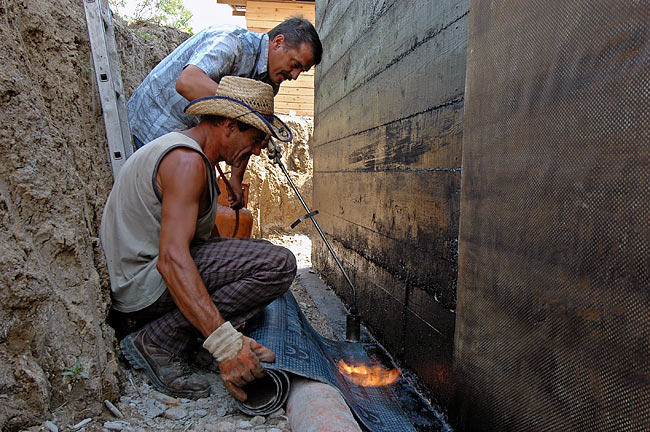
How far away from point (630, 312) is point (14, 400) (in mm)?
1529

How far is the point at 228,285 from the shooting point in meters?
2.12

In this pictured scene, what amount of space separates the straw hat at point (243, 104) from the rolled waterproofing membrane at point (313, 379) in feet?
3.00

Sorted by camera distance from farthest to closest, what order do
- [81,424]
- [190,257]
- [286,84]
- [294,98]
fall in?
[294,98], [286,84], [190,257], [81,424]

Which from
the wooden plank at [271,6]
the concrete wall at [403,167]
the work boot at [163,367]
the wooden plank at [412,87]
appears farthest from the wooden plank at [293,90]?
the work boot at [163,367]

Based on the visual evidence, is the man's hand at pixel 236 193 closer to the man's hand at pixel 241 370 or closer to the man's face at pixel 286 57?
the man's face at pixel 286 57

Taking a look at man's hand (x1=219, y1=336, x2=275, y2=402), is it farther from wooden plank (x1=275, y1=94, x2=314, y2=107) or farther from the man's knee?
wooden plank (x1=275, y1=94, x2=314, y2=107)

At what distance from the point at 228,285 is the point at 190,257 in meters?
0.39

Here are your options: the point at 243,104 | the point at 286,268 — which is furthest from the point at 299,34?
the point at 286,268

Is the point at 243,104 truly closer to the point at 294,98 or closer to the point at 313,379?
the point at 313,379

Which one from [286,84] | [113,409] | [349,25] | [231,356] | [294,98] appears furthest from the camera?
[294,98]

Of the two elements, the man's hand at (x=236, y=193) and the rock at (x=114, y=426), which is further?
the man's hand at (x=236, y=193)

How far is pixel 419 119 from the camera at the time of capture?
2.46 meters

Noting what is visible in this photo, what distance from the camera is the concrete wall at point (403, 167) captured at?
214cm

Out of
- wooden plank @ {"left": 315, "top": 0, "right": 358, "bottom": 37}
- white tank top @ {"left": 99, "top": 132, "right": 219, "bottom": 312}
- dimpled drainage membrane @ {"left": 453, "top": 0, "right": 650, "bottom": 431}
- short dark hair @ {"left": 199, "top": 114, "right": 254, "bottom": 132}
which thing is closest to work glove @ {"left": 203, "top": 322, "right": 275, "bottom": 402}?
white tank top @ {"left": 99, "top": 132, "right": 219, "bottom": 312}
